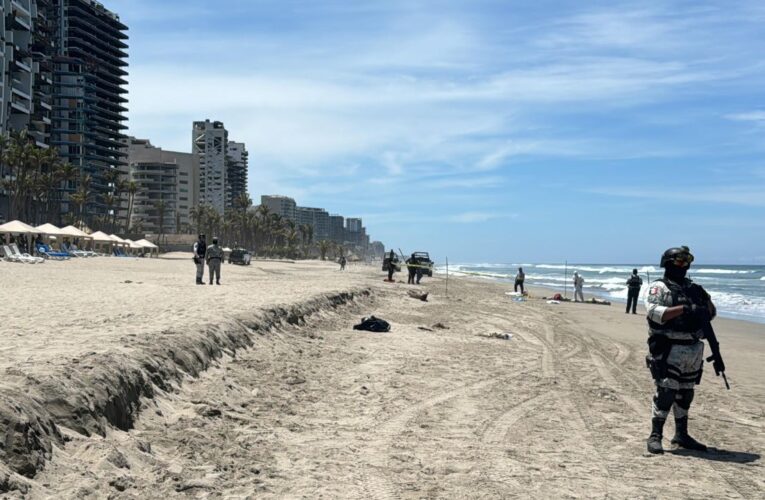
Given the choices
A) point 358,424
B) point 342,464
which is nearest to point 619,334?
point 358,424

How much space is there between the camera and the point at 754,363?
45.7 ft

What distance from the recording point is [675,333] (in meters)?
5.88

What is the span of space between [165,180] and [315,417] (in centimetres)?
18058

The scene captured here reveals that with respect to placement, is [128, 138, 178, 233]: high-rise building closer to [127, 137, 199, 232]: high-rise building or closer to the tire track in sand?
[127, 137, 199, 232]: high-rise building

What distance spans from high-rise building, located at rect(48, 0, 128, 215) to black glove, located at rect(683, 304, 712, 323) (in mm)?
133608

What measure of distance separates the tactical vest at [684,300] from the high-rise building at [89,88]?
438ft

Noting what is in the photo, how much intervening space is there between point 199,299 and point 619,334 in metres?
11.5

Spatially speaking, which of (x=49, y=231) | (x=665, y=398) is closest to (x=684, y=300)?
(x=665, y=398)

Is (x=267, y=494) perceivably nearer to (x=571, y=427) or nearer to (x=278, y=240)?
(x=571, y=427)

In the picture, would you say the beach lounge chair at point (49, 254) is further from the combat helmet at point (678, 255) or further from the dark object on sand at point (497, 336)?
the combat helmet at point (678, 255)

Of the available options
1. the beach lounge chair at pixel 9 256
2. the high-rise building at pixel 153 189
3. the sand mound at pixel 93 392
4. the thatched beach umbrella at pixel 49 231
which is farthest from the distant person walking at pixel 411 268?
the high-rise building at pixel 153 189

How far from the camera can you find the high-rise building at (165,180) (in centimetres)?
17638

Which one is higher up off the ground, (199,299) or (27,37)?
(27,37)

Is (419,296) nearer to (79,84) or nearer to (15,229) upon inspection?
(15,229)
